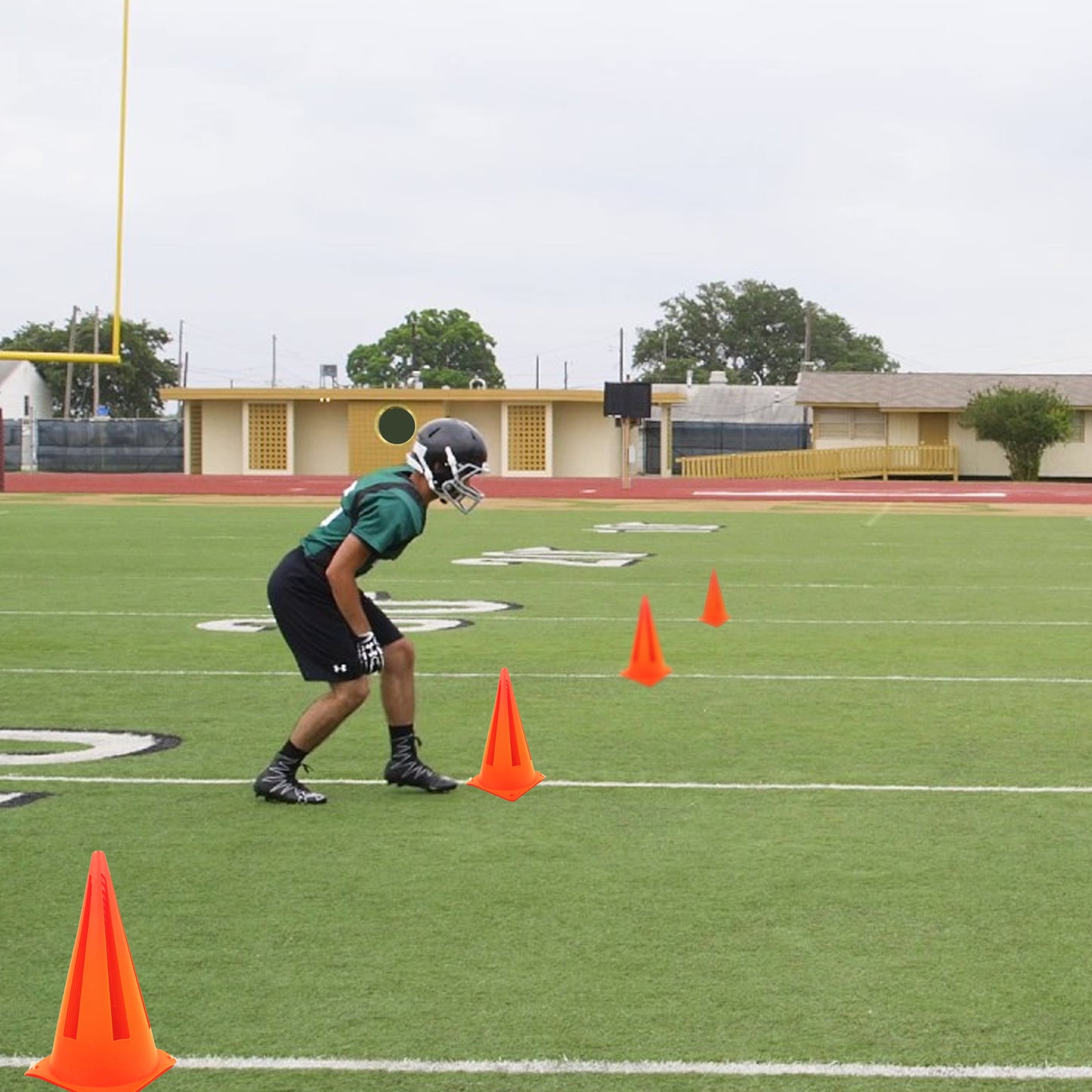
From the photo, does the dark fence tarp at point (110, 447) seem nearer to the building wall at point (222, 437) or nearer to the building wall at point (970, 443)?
the building wall at point (222, 437)

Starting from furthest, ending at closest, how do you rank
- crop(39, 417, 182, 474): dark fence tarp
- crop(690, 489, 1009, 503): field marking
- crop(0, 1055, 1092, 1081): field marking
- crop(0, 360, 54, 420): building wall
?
crop(0, 360, 54, 420): building wall
crop(39, 417, 182, 474): dark fence tarp
crop(690, 489, 1009, 503): field marking
crop(0, 1055, 1092, 1081): field marking

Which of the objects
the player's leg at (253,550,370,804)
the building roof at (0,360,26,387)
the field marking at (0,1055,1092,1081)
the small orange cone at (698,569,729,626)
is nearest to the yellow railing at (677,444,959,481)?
the building roof at (0,360,26,387)

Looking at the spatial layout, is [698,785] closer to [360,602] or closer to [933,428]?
[360,602]

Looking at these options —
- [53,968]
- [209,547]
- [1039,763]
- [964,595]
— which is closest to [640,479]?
[209,547]

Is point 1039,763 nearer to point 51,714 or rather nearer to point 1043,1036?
point 1043,1036

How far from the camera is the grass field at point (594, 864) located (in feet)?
16.2

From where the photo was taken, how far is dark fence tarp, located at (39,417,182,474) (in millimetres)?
60781

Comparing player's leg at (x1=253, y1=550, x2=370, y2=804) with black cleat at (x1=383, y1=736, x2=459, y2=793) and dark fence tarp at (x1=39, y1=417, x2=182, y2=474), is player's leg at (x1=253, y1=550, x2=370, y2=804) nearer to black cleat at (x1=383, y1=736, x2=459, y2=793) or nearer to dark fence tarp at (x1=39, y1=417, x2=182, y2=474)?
black cleat at (x1=383, y1=736, x2=459, y2=793)

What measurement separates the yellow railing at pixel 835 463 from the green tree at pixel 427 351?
4283 centimetres

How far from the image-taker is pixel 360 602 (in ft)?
25.3

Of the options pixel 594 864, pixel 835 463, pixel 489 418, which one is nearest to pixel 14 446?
pixel 489 418

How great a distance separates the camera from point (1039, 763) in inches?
345

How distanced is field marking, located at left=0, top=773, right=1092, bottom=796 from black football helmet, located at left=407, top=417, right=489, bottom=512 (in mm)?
1405

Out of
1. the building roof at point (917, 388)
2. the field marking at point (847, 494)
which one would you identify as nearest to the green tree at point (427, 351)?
the building roof at point (917, 388)
